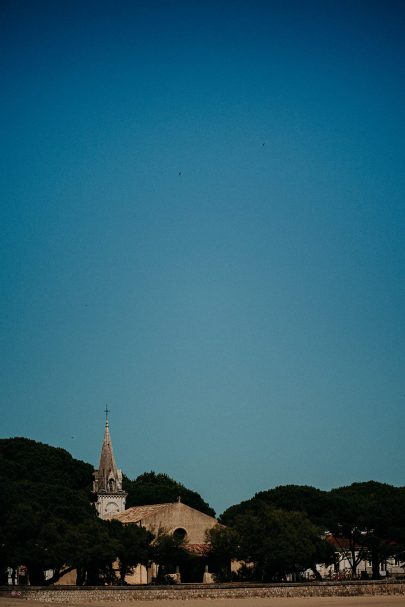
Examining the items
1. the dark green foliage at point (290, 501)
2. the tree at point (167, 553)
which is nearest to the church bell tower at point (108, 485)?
the dark green foliage at point (290, 501)

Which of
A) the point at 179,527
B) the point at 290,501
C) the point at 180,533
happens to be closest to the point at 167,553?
the point at 179,527

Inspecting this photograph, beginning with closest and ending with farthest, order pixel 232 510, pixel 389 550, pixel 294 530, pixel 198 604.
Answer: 1. pixel 198 604
2. pixel 294 530
3. pixel 389 550
4. pixel 232 510

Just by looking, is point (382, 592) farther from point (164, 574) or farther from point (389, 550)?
point (164, 574)

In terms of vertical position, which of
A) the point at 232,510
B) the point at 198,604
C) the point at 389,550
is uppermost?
the point at 232,510

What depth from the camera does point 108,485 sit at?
316ft

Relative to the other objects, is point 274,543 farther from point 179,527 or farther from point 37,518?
point 37,518

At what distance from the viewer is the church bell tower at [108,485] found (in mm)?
95250

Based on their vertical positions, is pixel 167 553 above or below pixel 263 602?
above

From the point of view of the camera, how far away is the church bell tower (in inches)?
3750

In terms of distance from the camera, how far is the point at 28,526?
201 ft

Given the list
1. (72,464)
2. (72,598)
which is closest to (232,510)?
(72,464)

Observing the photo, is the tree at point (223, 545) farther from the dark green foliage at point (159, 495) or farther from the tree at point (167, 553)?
the dark green foliage at point (159, 495)

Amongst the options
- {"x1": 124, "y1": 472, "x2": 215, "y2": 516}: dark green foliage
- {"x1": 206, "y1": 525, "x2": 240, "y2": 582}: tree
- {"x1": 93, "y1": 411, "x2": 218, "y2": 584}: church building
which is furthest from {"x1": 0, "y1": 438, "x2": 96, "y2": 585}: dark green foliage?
{"x1": 124, "y1": 472, "x2": 215, "y2": 516}: dark green foliage

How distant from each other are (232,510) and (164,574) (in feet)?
137
